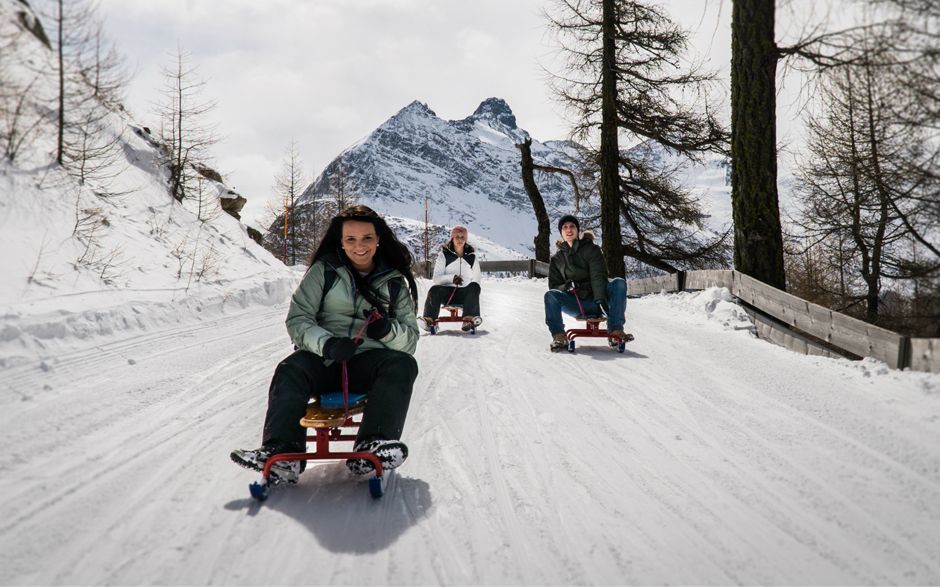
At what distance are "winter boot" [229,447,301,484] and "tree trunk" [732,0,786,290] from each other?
6453 millimetres

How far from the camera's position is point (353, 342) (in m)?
2.80

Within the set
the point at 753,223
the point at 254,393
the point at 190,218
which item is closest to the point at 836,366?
the point at 753,223

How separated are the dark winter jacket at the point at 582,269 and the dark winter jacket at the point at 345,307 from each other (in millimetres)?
3630

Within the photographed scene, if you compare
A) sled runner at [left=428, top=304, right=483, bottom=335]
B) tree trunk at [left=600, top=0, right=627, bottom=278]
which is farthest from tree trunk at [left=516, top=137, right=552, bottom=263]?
sled runner at [left=428, top=304, right=483, bottom=335]

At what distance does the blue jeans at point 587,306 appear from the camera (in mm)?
6277

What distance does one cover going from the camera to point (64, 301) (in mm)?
5891

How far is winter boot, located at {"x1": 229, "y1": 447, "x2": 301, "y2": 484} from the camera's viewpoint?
Answer: 2.53 meters

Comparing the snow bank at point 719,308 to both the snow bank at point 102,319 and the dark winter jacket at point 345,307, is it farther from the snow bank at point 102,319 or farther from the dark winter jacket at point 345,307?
the snow bank at point 102,319

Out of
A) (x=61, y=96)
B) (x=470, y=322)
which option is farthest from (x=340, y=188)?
(x=470, y=322)

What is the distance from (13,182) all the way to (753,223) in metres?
11.6

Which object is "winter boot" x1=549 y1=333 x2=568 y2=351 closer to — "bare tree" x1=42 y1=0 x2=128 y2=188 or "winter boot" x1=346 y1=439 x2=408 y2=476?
"winter boot" x1=346 y1=439 x2=408 y2=476

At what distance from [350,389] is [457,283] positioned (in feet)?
17.0

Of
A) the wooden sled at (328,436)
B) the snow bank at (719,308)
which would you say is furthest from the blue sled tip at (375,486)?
the snow bank at (719,308)

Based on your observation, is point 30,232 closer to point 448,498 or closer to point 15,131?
point 15,131
